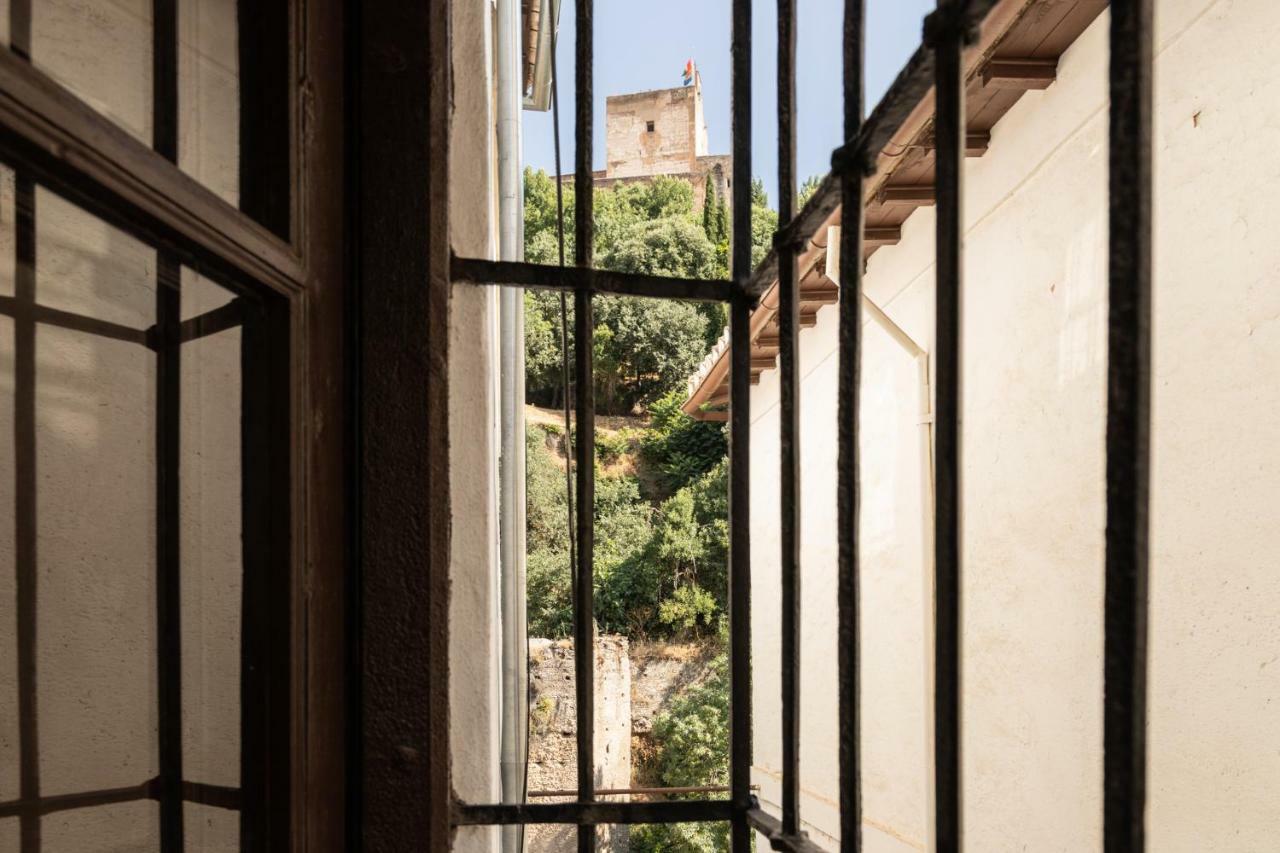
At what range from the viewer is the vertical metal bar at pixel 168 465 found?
507 millimetres

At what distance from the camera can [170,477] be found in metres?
0.52

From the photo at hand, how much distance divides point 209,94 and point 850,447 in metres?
0.50

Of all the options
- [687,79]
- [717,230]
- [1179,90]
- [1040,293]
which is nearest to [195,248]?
[1179,90]

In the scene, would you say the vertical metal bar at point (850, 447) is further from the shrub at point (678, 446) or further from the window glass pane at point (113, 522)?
the shrub at point (678, 446)

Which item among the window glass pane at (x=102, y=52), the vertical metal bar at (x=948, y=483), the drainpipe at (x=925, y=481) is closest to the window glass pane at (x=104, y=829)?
the window glass pane at (x=102, y=52)

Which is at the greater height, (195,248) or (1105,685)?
(195,248)

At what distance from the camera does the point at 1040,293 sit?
117 inches

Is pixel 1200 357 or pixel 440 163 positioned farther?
pixel 1200 357

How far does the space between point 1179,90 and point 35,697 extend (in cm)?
279

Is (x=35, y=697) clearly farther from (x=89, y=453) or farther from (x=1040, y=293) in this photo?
(x=1040, y=293)

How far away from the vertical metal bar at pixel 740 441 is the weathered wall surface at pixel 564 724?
7.78m

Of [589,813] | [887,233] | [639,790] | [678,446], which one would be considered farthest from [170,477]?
[678,446]

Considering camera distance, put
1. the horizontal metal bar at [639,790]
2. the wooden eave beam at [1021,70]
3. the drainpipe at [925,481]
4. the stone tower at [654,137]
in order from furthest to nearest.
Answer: the stone tower at [654,137]
the drainpipe at [925,481]
the wooden eave beam at [1021,70]
the horizontal metal bar at [639,790]

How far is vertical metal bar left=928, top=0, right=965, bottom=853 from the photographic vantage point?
1.68 ft
